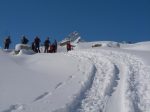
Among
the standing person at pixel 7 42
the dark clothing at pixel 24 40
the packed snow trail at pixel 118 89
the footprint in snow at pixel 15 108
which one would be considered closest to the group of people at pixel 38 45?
the standing person at pixel 7 42

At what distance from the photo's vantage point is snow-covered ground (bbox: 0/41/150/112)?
10953 millimetres

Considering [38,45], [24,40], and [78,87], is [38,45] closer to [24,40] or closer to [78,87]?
[24,40]

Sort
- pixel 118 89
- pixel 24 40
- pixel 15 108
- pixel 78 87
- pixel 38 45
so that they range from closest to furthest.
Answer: pixel 15 108 < pixel 118 89 < pixel 78 87 < pixel 38 45 < pixel 24 40

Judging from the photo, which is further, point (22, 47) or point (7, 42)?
point (7, 42)

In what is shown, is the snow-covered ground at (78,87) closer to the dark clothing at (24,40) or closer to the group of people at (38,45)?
the group of people at (38,45)

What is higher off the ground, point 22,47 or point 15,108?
point 22,47

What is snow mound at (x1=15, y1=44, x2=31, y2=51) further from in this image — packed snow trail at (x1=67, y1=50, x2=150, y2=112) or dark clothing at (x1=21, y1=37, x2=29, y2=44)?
packed snow trail at (x1=67, y1=50, x2=150, y2=112)

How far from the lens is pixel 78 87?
1336cm

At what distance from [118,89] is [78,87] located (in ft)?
4.31

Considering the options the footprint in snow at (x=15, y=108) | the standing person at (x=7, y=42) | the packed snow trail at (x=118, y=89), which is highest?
the standing person at (x=7, y=42)

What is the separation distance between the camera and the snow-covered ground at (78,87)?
35.9 feet

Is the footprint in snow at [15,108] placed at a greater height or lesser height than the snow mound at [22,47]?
lesser

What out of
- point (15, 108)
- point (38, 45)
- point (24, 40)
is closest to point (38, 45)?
point (38, 45)

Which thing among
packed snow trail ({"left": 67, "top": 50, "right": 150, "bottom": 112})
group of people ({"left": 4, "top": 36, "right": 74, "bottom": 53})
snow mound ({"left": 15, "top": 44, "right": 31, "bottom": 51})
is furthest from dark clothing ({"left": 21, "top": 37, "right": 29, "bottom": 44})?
packed snow trail ({"left": 67, "top": 50, "right": 150, "bottom": 112})
